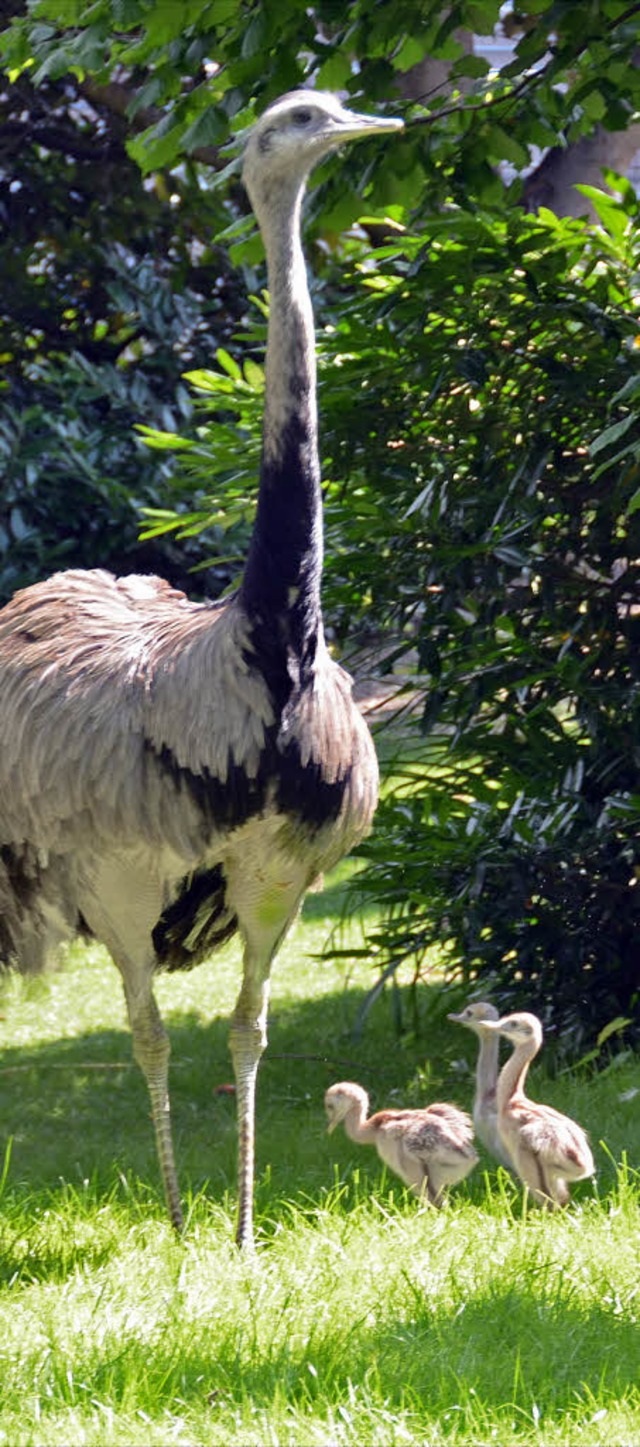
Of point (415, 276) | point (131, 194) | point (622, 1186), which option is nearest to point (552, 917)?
point (622, 1186)

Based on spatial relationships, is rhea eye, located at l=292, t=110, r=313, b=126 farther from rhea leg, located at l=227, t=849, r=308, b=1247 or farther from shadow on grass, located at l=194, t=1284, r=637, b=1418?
shadow on grass, located at l=194, t=1284, r=637, b=1418

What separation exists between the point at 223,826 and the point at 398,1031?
10.1 feet

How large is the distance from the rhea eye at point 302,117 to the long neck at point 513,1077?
2670 mm

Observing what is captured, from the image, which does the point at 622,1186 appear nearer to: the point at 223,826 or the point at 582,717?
the point at 223,826

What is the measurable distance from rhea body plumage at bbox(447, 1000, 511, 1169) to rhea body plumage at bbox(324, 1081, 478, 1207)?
0.23 ft

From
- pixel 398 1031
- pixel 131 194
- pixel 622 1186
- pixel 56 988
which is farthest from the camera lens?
pixel 131 194

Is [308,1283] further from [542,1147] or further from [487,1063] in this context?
[487,1063]

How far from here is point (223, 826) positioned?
5.06 m

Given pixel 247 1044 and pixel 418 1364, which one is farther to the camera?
pixel 247 1044

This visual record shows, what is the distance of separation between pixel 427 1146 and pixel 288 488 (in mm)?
1867

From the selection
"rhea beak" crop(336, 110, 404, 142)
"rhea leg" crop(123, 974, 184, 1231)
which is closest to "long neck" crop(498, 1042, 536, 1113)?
"rhea leg" crop(123, 974, 184, 1231)

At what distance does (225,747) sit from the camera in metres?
4.98

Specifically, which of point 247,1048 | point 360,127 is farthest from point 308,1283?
point 360,127

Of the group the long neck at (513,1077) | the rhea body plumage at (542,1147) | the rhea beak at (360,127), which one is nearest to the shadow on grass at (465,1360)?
the rhea body plumage at (542,1147)
